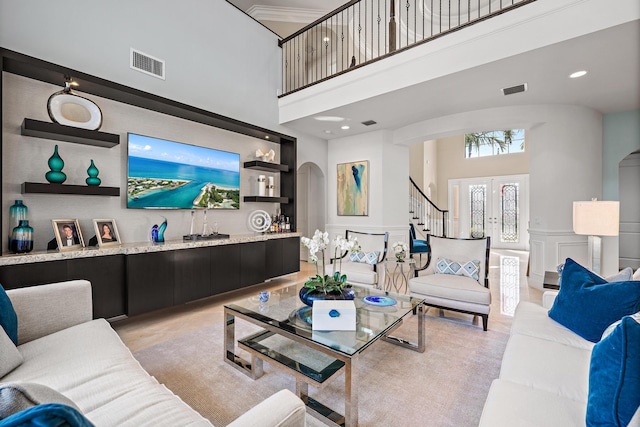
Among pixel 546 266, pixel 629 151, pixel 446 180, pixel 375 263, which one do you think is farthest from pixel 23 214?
pixel 446 180

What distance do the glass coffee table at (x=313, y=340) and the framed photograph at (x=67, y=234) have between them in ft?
5.78

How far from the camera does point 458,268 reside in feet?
10.8

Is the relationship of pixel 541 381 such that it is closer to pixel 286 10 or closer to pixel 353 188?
pixel 353 188

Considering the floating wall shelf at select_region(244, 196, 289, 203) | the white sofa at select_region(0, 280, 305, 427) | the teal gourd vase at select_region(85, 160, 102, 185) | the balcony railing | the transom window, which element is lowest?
the white sofa at select_region(0, 280, 305, 427)

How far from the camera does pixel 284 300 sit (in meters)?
2.52

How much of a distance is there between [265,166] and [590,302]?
4.11 m

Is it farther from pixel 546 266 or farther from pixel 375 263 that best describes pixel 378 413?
pixel 546 266

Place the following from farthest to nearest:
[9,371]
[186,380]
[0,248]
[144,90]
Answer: [144,90]
[0,248]
[186,380]
[9,371]

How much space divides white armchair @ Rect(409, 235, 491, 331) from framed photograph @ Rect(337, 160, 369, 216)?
2.28 meters

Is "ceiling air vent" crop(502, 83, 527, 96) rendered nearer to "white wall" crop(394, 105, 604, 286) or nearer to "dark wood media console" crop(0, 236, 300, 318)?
"white wall" crop(394, 105, 604, 286)

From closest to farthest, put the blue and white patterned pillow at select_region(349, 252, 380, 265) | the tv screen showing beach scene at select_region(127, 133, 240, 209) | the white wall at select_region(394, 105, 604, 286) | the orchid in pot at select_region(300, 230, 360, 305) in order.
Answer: the orchid in pot at select_region(300, 230, 360, 305)
the tv screen showing beach scene at select_region(127, 133, 240, 209)
the blue and white patterned pillow at select_region(349, 252, 380, 265)
the white wall at select_region(394, 105, 604, 286)

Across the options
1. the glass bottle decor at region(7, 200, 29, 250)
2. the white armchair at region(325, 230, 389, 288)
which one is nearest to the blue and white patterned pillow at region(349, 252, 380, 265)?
the white armchair at region(325, 230, 389, 288)

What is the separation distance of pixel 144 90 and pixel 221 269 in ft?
7.58

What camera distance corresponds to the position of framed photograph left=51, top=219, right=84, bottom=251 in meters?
2.69
